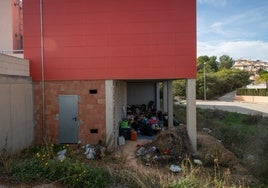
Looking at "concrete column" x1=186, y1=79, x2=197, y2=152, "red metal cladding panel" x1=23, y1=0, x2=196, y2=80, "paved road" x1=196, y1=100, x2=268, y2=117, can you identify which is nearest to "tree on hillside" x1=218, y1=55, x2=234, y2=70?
"paved road" x1=196, y1=100, x2=268, y2=117

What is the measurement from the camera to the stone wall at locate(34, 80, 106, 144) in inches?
360

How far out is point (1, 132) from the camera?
7.01 metres

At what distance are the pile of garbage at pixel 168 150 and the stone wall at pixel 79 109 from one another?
6.11 feet

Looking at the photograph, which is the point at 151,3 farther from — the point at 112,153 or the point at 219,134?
the point at 219,134

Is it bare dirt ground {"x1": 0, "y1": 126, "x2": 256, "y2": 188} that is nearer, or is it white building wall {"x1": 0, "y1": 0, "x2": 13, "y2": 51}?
bare dirt ground {"x1": 0, "y1": 126, "x2": 256, "y2": 188}

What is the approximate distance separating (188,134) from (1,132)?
6.49 meters

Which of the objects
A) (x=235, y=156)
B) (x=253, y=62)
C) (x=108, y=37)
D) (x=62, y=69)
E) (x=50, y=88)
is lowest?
(x=235, y=156)

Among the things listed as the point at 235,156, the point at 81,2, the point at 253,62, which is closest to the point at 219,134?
the point at 235,156

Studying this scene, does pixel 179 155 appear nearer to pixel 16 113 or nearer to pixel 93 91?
pixel 93 91

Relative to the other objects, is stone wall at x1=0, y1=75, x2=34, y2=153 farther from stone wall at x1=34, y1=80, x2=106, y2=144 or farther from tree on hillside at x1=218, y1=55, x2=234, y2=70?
tree on hillside at x1=218, y1=55, x2=234, y2=70

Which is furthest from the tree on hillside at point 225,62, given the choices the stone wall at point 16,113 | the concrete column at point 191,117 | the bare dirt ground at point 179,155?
the stone wall at point 16,113

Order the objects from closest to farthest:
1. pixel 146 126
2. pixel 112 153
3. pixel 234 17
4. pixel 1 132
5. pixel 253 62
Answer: pixel 1 132 → pixel 112 153 → pixel 146 126 → pixel 234 17 → pixel 253 62

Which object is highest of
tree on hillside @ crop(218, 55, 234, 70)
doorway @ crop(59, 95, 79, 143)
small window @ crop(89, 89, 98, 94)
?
tree on hillside @ crop(218, 55, 234, 70)

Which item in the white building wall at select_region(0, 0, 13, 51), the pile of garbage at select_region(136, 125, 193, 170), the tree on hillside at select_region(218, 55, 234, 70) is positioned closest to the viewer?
the pile of garbage at select_region(136, 125, 193, 170)
